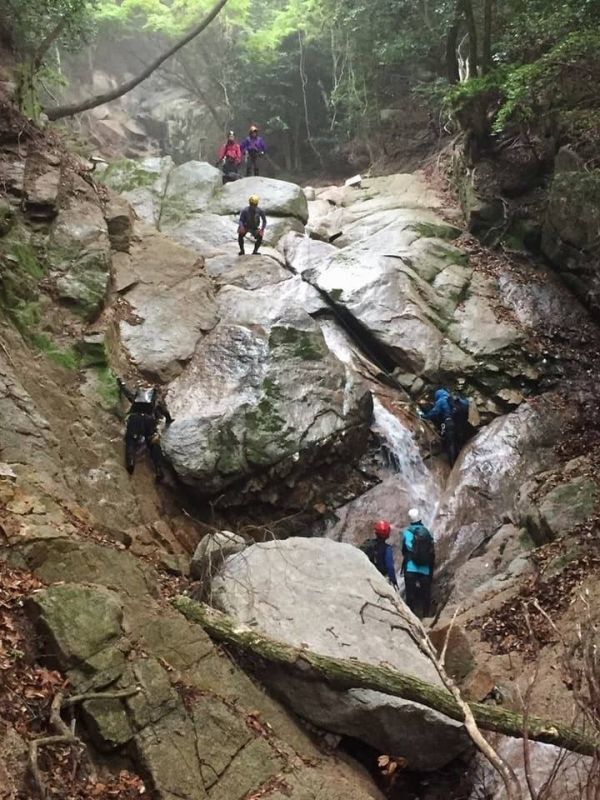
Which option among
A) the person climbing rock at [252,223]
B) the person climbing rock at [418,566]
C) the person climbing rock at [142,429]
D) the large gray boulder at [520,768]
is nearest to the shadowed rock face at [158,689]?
the large gray boulder at [520,768]

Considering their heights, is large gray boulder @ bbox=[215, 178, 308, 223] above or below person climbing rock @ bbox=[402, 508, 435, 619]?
above

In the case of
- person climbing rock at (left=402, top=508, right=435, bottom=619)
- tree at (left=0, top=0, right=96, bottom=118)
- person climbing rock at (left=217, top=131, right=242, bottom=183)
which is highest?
tree at (left=0, top=0, right=96, bottom=118)

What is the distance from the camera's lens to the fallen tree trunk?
562cm

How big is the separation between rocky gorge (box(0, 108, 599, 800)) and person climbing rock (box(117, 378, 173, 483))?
25 centimetres

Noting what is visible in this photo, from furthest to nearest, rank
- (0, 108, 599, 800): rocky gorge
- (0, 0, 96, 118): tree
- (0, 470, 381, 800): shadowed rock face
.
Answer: (0, 0, 96, 118): tree → (0, 108, 599, 800): rocky gorge → (0, 470, 381, 800): shadowed rock face

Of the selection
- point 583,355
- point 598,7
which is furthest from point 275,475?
point 598,7

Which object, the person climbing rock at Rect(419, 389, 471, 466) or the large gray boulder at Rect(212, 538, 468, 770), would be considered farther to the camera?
the person climbing rock at Rect(419, 389, 471, 466)

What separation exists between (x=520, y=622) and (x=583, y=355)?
854 cm

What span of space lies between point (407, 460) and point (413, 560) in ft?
11.0

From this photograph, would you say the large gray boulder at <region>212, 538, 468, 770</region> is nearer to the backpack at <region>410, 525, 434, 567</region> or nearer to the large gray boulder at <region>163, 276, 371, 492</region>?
the backpack at <region>410, 525, 434, 567</region>

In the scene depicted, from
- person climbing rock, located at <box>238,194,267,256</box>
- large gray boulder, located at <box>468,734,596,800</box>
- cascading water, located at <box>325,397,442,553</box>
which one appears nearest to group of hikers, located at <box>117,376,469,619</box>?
cascading water, located at <box>325,397,442,553</box>

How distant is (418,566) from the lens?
34.2 ft

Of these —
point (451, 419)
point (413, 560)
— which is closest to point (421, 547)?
→ point (413, 560)

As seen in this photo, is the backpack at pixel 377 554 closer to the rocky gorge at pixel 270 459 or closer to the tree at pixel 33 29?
the rocky gorge at pixel 270 459
